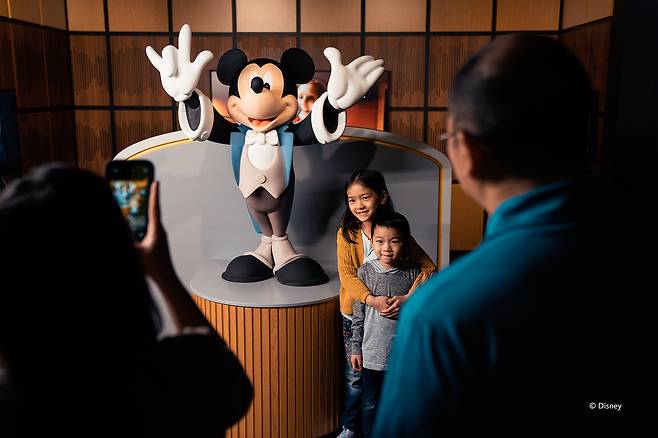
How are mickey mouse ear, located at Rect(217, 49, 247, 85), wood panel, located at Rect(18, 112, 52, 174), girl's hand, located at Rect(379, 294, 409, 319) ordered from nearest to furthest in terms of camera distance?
girl's hand, located at Rect(379, 294, 409, 319) → mickey mouse ear, located at Rect(217, 49, 247, 85) → wood panel, located at Rect(18, 112, 52, 174)

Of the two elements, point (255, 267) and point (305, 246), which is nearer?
point (255, 267)

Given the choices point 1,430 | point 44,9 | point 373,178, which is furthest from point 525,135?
point 44,9

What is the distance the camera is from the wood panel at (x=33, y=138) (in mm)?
4055

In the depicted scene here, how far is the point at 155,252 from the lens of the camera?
2.48ft

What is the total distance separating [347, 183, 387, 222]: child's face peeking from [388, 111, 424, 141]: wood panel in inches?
107

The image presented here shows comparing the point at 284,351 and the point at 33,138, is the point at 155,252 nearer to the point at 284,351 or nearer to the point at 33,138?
the point at 284,351

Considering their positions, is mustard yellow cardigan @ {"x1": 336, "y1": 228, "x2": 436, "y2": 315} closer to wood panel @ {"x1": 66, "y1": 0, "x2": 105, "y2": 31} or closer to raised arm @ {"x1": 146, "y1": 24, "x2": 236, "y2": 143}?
raised arm @ {"x1": 146, "y1": 24, "x2": 236, "y2": 143}

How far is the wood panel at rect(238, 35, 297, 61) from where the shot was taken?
186 inches

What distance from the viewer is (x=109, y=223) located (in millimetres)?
685

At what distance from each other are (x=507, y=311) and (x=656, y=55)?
2.79 metres

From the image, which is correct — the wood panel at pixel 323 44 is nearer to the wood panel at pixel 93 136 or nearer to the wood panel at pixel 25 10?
the wood panel at pixel 93 136

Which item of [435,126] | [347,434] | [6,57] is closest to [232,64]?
[347,434]

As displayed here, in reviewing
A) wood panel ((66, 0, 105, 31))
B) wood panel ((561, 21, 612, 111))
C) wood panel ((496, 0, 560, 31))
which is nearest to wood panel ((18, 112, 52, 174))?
wood panel ((66, 0, 105, 31))

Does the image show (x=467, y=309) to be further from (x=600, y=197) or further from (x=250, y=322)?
(x=250, y=322)
